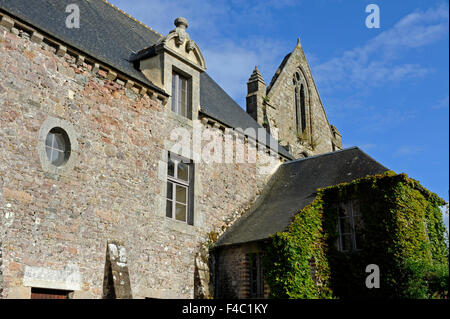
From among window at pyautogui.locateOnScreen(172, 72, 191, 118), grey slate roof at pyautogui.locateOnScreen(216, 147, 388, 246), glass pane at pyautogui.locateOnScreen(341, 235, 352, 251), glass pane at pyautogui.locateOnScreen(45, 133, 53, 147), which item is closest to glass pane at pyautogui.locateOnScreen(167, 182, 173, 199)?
grey slate roof at pyautogui.locateOnScreen(216, 147, 388, 246)

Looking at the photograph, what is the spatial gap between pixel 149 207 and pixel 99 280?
2.02 m

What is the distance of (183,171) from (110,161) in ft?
8.06

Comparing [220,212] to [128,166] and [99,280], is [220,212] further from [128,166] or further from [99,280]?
[99,280]

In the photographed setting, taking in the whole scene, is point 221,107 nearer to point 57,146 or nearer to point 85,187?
point 85,187

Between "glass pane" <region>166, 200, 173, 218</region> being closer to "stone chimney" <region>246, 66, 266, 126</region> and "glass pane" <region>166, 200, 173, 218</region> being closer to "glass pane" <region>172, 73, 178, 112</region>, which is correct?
"glass pane" <region>172, 73, 178, 112</region>

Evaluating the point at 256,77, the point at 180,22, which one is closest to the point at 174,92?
the point at 180,22

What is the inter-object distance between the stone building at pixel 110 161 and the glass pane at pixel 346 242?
1634 mm

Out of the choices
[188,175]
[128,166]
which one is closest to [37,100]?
[128,166]

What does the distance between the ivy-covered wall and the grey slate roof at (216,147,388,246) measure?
519mm

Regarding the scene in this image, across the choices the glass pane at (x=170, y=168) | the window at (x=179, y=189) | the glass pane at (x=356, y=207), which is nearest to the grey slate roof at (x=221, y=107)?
the window at (x=179, y=189)

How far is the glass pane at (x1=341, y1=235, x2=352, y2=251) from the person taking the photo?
1239cm

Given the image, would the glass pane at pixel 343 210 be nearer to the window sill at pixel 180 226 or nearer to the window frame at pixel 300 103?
the window sill at pixel 180 226

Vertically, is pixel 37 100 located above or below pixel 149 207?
above

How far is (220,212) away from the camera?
13359mm
